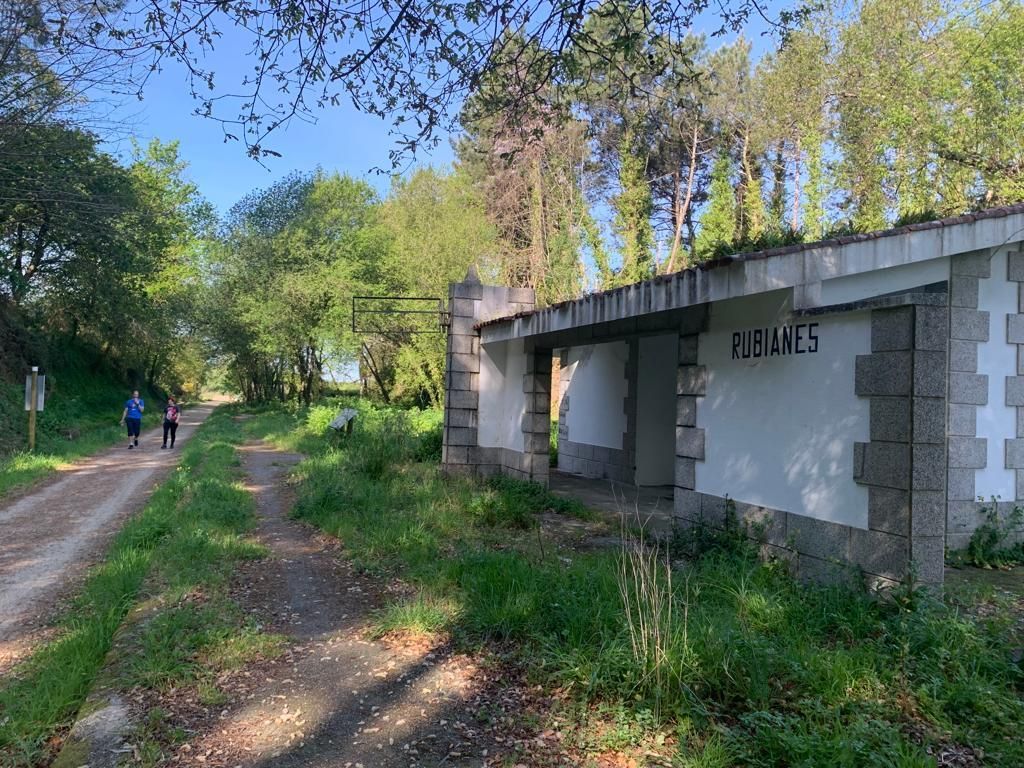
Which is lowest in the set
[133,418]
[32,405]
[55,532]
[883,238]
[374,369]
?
[55,532]

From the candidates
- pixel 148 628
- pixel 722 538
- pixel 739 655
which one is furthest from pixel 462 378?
pixel 739 655

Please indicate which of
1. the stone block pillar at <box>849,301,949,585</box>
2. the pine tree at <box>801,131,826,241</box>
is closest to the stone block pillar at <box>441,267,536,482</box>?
the stone block pillar at <box>849,301,949,585</box>

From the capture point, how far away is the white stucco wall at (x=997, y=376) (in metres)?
6.57

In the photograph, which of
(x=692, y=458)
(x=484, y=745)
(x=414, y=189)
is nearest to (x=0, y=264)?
(x=414, y=189)

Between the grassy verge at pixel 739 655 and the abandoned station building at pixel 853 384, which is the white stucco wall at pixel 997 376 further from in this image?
the grassy verge at pixel 739 655

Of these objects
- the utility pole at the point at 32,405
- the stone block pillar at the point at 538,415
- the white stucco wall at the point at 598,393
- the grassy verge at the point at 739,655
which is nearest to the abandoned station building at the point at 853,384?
the grassy verge at the point at 739,655

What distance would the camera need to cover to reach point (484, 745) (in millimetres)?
3385

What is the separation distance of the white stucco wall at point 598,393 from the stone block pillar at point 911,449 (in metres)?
7.89

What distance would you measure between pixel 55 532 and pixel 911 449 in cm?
909

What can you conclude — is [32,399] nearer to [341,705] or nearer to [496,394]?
[496,394]

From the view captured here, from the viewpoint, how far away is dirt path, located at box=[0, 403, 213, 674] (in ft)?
17.9

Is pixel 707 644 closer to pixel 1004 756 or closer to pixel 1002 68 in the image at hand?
pixel 1004 756

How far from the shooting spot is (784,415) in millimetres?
5723

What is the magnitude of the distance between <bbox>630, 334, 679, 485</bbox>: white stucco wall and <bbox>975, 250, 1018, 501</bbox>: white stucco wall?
5.75 m
